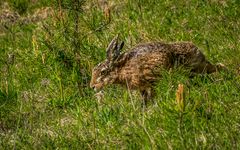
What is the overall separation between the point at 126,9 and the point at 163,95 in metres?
5.22

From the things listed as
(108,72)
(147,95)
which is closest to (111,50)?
(108,72)

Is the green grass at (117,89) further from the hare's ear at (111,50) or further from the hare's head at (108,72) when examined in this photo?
the hare's ear at (111,50)

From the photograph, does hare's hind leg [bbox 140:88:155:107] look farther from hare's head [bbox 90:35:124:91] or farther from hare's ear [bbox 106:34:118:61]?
hare's ear [bbox 106:34:118:61]

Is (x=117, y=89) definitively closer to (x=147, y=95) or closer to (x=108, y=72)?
(x=108, y=72)

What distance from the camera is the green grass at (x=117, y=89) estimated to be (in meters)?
5.32

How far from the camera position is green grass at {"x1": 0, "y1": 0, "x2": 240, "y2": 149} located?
5316 mm

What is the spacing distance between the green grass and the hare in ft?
0.57

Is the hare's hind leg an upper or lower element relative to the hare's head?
lower

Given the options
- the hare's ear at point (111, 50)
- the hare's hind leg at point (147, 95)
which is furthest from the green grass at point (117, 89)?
the hare's ear at point (111, 50)

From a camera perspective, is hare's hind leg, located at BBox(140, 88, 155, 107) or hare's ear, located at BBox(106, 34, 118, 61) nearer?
hare's hind leg, located at BBox(140, 88, 155, 107)

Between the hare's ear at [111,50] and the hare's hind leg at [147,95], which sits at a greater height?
the hare's ear at [111,50]

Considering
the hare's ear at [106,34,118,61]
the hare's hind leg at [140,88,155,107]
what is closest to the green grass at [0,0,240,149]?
the hare's hind leg at [140,88,155,107]

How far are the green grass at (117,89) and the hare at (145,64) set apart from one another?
0.17 metres

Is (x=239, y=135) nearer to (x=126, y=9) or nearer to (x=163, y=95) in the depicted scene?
(x=163, y=95)
